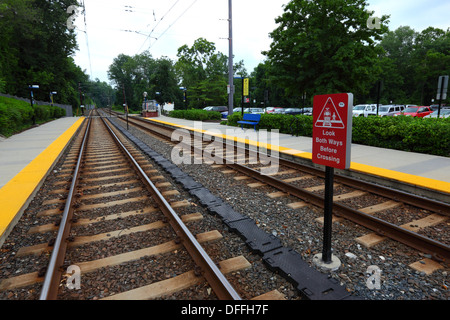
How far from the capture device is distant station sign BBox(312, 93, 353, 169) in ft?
8.75

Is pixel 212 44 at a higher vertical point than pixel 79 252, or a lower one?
higher

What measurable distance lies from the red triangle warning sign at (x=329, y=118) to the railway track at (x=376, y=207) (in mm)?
1900

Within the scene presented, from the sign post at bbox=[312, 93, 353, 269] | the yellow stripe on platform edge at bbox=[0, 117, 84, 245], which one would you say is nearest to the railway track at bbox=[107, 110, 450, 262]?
the sign post at bbox=[312, 93, 353, 269]

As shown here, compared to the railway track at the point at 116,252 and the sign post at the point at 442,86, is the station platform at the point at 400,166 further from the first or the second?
the sign post at the point at 442,86

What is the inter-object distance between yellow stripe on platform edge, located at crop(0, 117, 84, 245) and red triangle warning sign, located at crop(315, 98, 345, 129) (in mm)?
4624

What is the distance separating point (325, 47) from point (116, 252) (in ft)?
57.4

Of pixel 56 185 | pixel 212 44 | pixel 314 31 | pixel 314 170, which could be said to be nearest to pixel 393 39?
pixel 212 44

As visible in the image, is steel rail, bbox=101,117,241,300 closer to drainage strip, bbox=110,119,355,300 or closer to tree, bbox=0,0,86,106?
drainage strip, bbox=110,119,355,300

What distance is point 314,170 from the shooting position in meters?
6.96

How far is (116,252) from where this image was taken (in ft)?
11.5

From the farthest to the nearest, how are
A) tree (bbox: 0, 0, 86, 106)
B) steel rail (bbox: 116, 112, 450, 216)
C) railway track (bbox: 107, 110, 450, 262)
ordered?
tree (bbox: 0, 0, 86, 106)
steel rail (bbox: 116, 112, 450, 216)
railway track (bbox: 107, 110, 450, 262)

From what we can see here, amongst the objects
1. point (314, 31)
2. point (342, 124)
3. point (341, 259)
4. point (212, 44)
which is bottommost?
point (341, 259)
